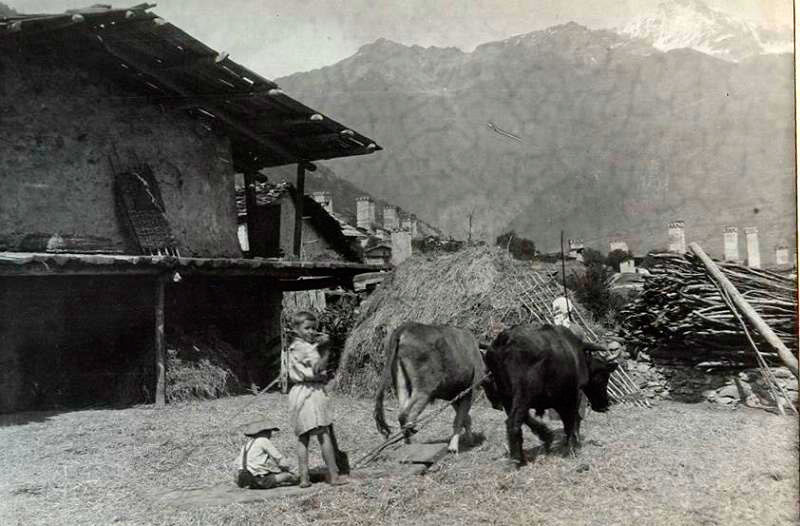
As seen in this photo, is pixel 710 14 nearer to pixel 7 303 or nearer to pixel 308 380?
pixel 308 380

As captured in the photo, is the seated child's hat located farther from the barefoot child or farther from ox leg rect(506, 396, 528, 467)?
ox leg rect(506, 396, 528, 467)

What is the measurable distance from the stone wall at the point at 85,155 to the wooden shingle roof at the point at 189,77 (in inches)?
14.0

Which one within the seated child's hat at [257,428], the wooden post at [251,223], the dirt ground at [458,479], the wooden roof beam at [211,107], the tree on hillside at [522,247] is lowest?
the dirt ground at [458,479]

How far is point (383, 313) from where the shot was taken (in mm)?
13547

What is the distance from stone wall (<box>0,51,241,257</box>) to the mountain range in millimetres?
2851

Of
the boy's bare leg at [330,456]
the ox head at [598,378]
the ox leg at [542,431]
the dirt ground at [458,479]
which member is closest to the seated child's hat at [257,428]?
the boy's bare leg at [330,456]

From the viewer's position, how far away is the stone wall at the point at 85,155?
11.0 metres

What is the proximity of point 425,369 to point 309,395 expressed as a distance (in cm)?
230

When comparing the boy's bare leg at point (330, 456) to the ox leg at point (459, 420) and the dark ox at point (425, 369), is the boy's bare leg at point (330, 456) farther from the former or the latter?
the ox leg at point (459, 420)

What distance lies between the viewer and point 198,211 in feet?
46.5

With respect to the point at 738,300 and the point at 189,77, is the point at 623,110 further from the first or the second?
the point at 189,77

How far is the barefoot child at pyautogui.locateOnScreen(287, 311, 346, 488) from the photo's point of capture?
5.91 metres

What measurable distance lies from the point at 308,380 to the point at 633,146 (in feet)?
49.3

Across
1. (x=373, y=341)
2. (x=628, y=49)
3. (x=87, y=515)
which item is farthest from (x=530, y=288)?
(x=87, y=515)
